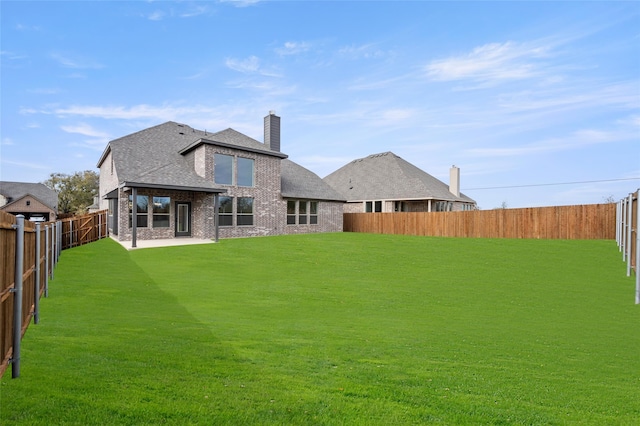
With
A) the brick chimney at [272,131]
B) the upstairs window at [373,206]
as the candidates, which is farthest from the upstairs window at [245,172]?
the upstairs window at [373,206]

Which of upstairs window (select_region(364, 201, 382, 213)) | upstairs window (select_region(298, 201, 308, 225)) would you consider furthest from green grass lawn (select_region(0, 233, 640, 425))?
upstairs window (select_region(364, 201, 382, 213))

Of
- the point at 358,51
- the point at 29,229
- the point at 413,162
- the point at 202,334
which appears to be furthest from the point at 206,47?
the point at 413,162

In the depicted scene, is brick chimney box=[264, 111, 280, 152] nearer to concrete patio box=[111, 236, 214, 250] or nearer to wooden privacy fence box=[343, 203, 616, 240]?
concrete patio box=[111, 236, 214, 250]

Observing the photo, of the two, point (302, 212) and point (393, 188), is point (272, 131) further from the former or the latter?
point (393, 188)

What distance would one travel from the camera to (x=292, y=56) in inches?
851

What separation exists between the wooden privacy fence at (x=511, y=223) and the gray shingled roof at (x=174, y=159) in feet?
17.3

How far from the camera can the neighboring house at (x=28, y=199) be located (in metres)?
57.8

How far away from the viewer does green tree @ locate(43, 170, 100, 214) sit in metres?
64.9

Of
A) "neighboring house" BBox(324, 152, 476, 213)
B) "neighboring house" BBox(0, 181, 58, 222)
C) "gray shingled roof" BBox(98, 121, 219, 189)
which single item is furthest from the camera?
"neighboring house" BBox(0, 181, 58, 222)

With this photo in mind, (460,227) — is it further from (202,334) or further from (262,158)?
(202,334)

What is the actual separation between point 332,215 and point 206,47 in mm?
16398

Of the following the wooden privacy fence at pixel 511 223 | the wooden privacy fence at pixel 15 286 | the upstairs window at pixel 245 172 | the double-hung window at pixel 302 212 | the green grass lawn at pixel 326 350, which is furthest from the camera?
the double-hung window at pixel 302 212

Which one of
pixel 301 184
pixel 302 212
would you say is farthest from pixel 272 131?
pixel 302 212

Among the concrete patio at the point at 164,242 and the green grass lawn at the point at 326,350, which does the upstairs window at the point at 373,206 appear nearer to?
the concrete patio at the point at 164,242
